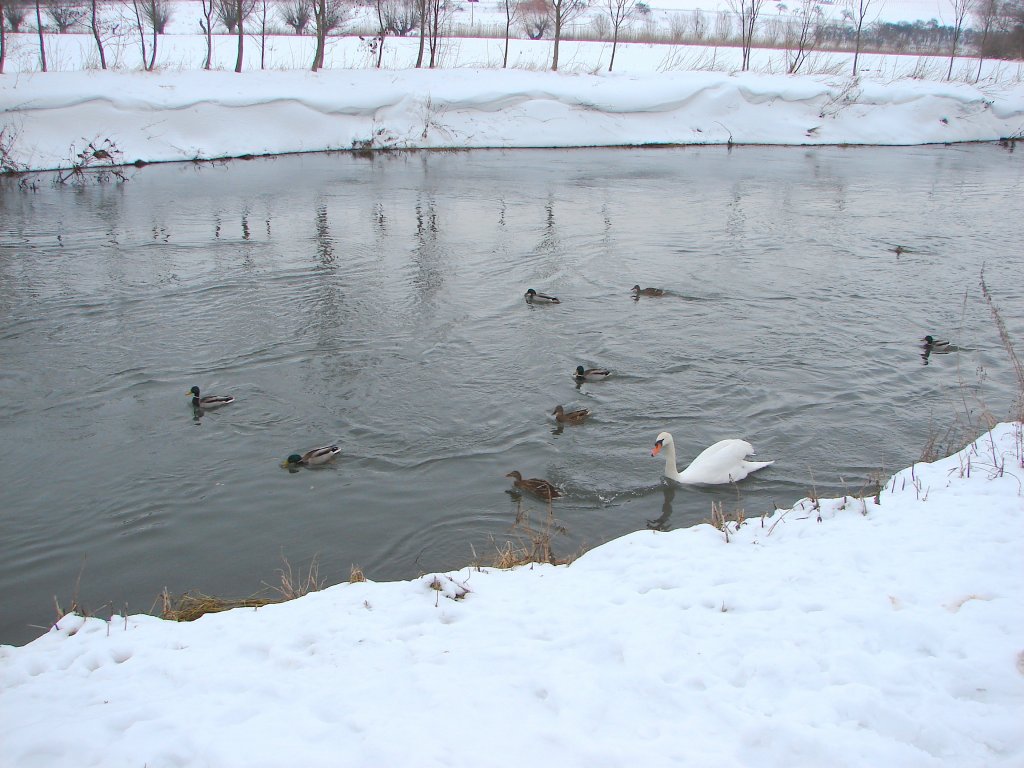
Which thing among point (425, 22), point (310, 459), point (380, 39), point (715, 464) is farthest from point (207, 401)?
point (425, 22)

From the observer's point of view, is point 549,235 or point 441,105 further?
point 441,105

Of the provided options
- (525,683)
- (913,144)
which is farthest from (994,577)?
(913,144)

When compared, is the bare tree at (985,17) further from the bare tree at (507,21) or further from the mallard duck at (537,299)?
the mallard duck at (537,299)

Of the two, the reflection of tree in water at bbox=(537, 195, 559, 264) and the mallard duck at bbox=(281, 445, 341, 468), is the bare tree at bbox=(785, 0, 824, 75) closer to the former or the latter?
the reflection of tree in water at bbox=(537, 195, 559, 264)

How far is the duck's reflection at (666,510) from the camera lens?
25.0 feet

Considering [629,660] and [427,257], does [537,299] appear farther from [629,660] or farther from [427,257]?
[629,660]

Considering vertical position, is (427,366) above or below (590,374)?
below

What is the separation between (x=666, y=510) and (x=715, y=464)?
70 centimetres

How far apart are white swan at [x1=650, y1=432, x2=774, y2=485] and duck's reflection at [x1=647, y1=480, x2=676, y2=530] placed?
106 millimetres

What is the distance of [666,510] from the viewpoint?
26.0 ft

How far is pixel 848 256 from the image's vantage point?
1670 cm

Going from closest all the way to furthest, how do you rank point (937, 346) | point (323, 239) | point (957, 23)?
point (937, 346), point (323, 239), point (957, 23)

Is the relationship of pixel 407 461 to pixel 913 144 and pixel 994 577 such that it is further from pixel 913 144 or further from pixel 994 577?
pixel 913 144

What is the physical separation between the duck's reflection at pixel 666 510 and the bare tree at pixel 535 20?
49700 millimetres
